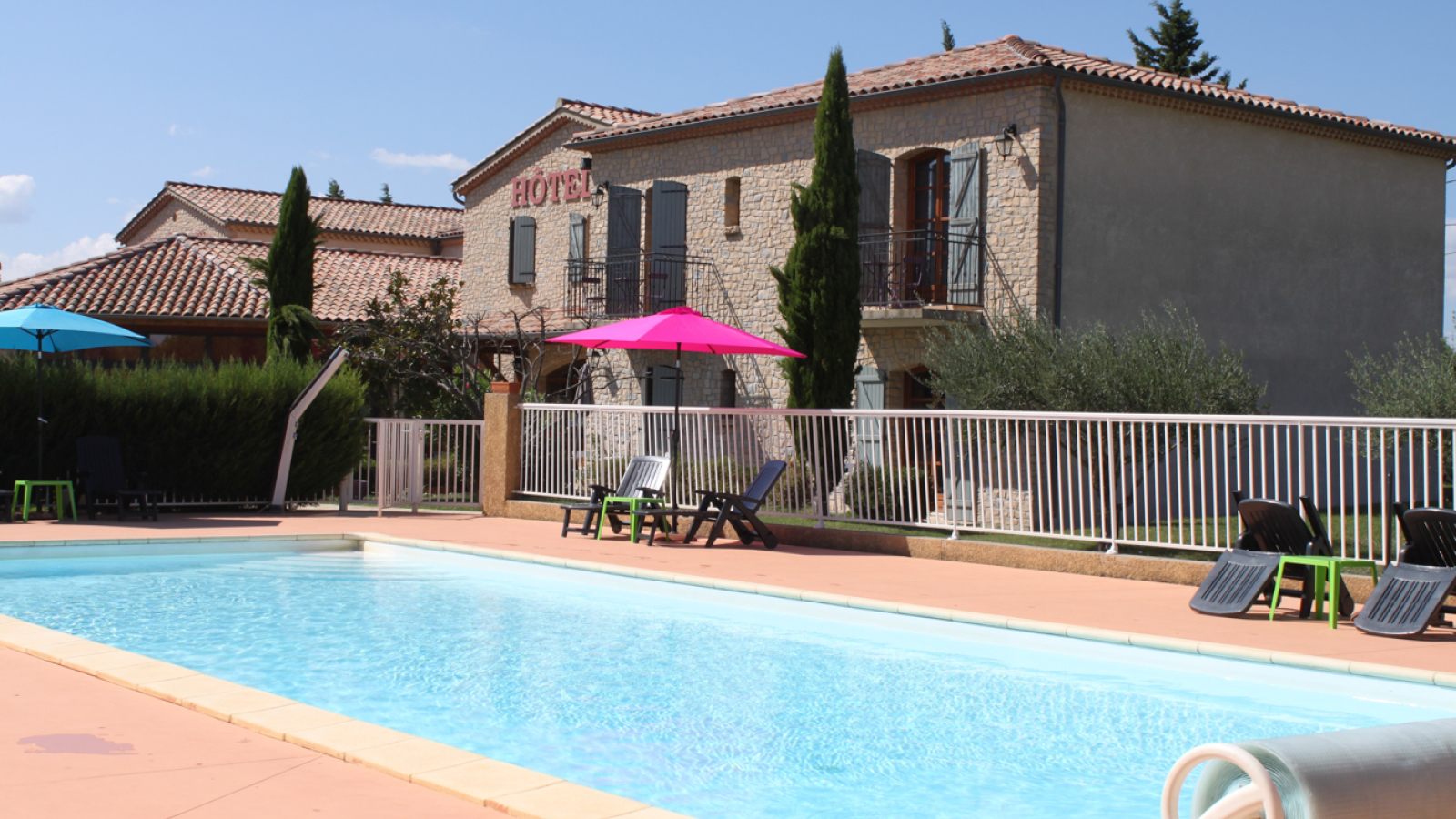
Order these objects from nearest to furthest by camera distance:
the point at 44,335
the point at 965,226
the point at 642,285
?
the point at 44,335, the point at 965,226, the point at 642,285

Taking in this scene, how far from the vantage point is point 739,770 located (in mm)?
5391

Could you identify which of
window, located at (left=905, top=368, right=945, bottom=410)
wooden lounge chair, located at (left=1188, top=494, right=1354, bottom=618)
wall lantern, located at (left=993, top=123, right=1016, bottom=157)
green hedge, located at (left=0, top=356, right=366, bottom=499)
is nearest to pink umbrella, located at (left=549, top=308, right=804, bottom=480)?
green hedge, located at (left=0, top=356, right=366, bottom=499)

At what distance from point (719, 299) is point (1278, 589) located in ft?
52.2

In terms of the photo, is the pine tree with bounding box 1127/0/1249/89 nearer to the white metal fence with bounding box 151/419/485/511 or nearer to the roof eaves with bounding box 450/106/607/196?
the roof eaves with bounding box 450/106/607/196

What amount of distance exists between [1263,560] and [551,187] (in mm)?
21615

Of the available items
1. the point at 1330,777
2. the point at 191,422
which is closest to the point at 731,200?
the point at 191,422

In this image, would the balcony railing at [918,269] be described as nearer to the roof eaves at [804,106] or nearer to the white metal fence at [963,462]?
the roof eaves at [804,106]

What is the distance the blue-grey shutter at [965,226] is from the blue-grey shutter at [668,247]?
6.05 metres

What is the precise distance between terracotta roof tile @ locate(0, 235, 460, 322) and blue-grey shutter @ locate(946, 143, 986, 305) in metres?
11.1

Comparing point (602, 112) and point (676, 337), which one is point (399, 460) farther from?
point (602, 112)

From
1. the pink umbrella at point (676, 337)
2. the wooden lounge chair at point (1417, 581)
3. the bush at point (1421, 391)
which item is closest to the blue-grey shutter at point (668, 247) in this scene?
the pink umbrella at point (676, 337)

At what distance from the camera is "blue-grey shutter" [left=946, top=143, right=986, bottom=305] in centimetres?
1919

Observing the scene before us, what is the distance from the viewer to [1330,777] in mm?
3047

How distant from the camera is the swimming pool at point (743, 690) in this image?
17.5 ft
